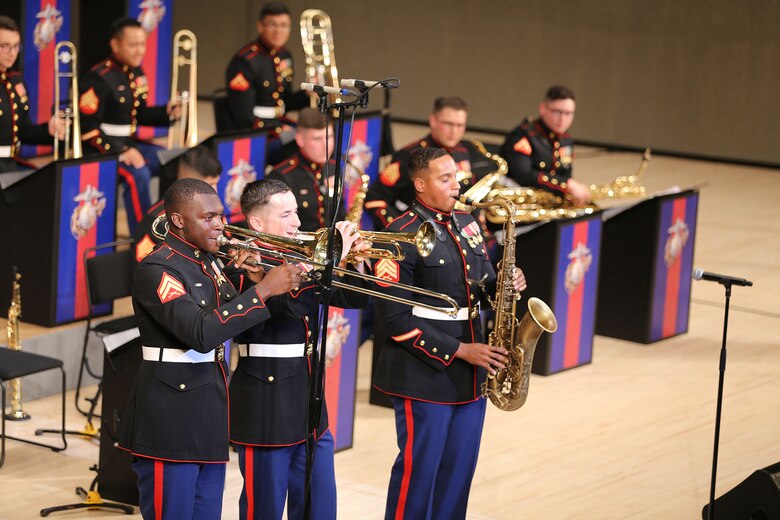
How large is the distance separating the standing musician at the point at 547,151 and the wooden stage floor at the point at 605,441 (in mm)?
1064

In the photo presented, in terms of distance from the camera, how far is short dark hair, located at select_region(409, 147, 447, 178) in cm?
488

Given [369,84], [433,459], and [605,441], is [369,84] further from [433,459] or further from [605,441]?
[605,441]

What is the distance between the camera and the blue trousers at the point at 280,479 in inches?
177

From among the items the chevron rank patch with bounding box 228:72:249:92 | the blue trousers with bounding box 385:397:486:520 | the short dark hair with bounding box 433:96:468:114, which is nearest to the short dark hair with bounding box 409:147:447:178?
the blue trousers with bounding box 385:397:486:520

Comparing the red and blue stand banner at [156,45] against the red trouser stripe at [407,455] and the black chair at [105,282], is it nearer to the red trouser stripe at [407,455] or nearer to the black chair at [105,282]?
the black chair at [105,282]

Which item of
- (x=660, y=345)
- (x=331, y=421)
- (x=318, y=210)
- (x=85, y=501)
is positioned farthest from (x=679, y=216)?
(x=85, y=501)

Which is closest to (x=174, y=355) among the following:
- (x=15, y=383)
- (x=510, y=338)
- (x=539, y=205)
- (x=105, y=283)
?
(x=510, y=338)

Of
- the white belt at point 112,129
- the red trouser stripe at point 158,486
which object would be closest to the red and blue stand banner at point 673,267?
the white belt at point 112,129

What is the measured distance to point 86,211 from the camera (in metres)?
7.55

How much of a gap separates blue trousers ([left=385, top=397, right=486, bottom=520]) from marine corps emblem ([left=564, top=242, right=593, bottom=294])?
300 cm

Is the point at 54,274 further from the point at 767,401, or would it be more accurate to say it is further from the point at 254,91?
the point at 767,401

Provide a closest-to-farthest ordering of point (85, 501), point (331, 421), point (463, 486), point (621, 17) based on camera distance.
A: point (463, 486) < point (85, 501) < point (331, 421) < point (621, 17)

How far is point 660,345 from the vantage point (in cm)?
Result: 850

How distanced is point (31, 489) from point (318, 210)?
2.21 m
